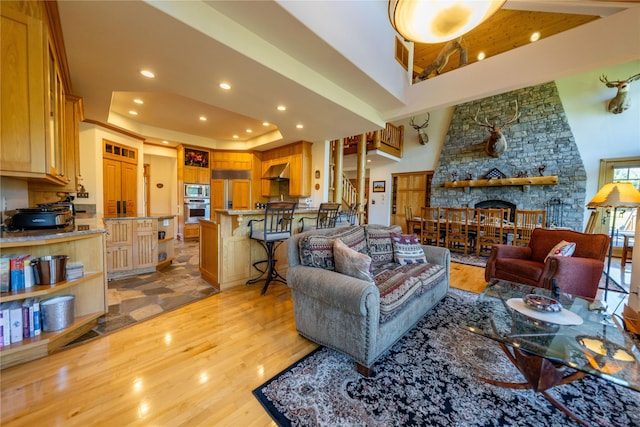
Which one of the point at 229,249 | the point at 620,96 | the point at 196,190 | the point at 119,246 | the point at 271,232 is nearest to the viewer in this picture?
the point at 271,232

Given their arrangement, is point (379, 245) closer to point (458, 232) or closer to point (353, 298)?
point (353, 298)

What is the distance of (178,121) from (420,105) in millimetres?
5027

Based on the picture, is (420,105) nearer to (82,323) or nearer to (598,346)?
(598,346)

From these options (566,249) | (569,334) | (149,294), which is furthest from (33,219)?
(566,249)

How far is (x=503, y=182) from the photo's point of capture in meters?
6.11

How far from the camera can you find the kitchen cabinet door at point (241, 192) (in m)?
6.77

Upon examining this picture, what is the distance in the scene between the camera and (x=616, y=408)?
54.6 inches

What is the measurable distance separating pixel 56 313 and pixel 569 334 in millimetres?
3688

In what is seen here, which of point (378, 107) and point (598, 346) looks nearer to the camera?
point (598, 346)

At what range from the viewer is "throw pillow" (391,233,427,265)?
2732 millimetres

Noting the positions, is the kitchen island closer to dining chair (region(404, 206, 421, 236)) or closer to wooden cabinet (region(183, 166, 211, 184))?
wooden cabinet (region(183, 166, 211, 184))

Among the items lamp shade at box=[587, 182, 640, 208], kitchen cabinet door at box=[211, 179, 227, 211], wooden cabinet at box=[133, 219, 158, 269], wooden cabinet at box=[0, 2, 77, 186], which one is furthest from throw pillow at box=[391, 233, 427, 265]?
kitchen cabinet door at box=[211, 179, 227, 211]

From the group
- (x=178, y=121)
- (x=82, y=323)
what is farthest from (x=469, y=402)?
(x=178, y=121)

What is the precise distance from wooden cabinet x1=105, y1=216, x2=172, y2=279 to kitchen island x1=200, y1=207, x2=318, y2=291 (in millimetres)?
904
